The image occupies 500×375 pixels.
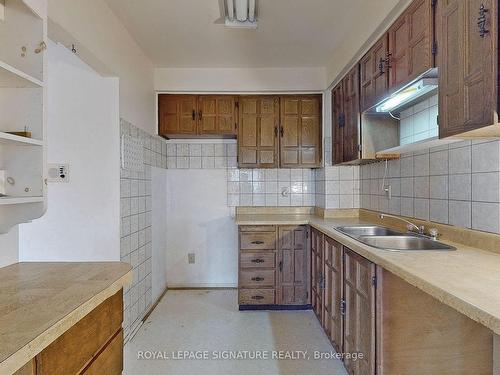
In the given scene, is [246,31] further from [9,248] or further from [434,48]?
[9,248]

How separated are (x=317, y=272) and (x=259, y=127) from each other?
161 centimetres

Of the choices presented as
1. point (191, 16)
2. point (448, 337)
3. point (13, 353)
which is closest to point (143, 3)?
point (191, 16)

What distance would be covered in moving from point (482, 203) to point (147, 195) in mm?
2584

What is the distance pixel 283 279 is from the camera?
305cm

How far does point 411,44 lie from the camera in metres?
1.71

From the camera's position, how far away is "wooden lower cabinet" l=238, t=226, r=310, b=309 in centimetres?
305

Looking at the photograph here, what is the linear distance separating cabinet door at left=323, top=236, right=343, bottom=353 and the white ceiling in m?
1.57

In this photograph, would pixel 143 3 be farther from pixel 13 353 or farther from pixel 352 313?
pixel 352 313

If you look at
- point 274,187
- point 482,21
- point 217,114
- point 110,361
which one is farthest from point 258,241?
point 482,21

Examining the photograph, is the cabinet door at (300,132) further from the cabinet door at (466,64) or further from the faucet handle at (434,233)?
the cabinet door at (466,64)

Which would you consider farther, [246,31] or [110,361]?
[246,31]

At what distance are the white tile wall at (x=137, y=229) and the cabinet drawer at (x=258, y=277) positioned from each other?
918 millimetres

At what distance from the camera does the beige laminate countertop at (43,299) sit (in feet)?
2.31

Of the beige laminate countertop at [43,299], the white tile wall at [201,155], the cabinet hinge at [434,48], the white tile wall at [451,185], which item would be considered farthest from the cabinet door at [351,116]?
the beige laminate countertop at [43,299]
